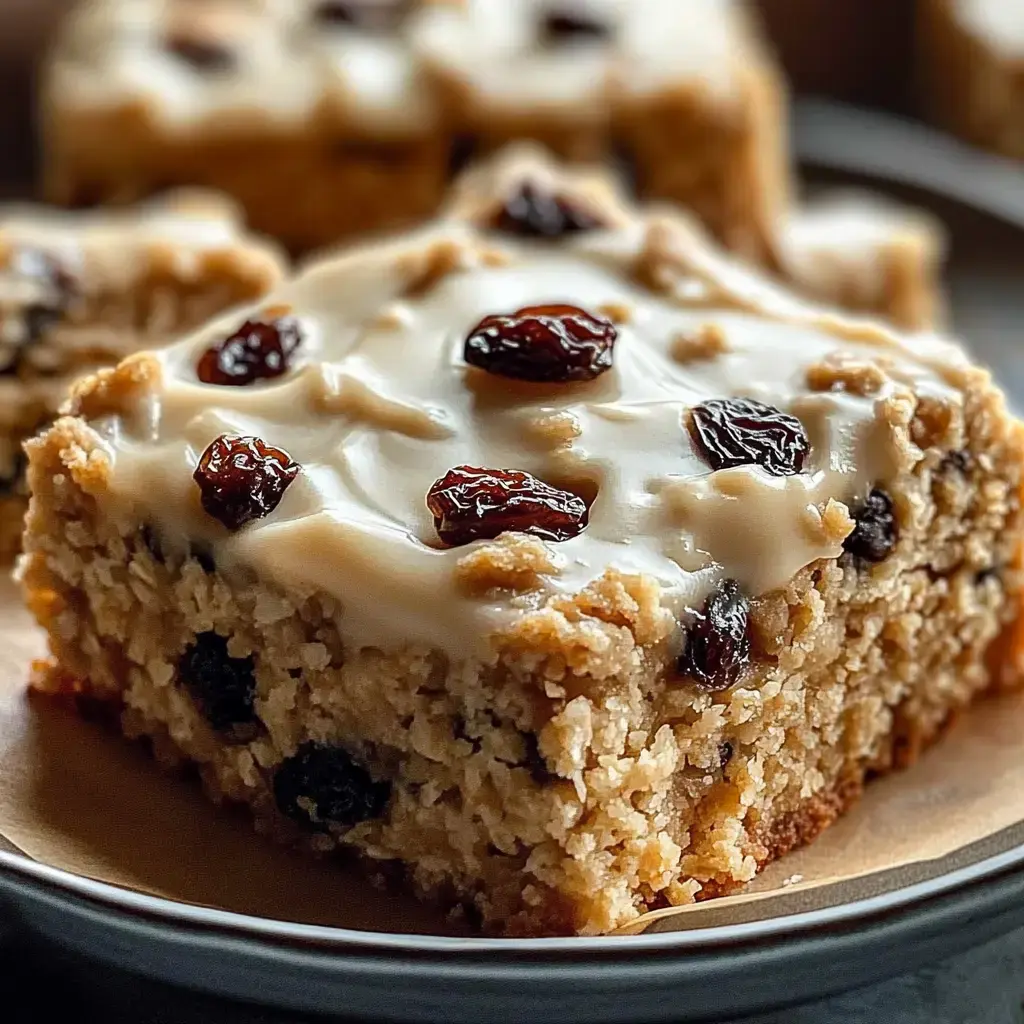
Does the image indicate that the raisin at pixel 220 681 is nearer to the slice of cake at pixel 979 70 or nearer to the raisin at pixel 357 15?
the raisin at pixel 357 15

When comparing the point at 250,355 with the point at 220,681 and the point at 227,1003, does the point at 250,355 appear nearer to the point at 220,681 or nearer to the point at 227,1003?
the point at 220,681

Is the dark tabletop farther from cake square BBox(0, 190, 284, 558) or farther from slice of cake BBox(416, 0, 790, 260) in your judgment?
slice of cake BBox(416, 0, 790, 260)

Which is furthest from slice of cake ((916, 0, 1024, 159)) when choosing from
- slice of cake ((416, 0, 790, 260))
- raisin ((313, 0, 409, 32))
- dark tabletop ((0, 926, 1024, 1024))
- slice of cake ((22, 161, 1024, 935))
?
dark tabletop ((0, 926, 1024, 1024))

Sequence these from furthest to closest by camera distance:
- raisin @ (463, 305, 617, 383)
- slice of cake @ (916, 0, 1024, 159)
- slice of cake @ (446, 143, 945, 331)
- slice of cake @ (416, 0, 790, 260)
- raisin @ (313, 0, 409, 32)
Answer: slice of cake @ (916, 0, 1024, 159), raisin @ (313, 0, 409, 32), slice of cake @ (416, 0, 790, 260), slice of cake @ (446, 143, 945, 331), raisin @ (463, 305, 617, 383)

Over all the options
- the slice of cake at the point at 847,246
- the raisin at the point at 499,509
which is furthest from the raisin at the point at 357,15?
the raisin at the point at 499,509

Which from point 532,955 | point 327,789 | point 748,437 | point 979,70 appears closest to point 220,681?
point 327,789

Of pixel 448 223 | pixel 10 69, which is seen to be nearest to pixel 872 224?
pixel 448 223

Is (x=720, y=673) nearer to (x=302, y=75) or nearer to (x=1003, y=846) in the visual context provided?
(x=1003, y=846)
